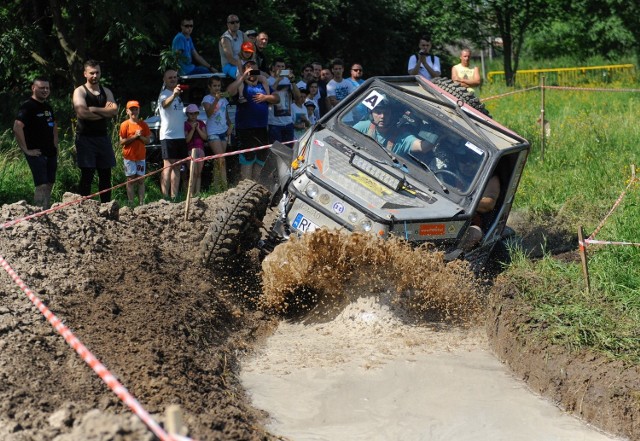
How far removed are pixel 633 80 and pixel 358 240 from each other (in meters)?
23.9

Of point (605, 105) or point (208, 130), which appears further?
point (605, 105)

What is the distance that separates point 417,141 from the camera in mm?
9289

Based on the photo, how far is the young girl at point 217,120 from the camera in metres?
13.0

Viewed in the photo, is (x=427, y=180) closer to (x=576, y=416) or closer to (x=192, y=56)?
(x=576, y=416)

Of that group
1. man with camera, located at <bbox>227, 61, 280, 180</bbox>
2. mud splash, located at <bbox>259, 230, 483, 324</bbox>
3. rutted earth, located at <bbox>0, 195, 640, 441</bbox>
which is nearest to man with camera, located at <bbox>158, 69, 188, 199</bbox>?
man with camera, located at <bbox>227, 61, 280, 180</bbox>

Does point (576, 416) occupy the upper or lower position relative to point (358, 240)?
lower


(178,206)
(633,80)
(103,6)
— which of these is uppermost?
(103,6)

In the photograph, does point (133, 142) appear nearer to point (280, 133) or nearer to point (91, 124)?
point (91, 124)

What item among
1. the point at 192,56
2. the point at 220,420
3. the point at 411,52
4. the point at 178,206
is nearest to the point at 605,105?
the point at 411,52

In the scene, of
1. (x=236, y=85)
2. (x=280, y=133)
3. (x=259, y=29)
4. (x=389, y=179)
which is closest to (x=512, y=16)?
(x=259, y=29)

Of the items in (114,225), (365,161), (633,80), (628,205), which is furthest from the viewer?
(633,80)

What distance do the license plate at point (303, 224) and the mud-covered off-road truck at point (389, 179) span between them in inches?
0.5

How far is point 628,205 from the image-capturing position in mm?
11695

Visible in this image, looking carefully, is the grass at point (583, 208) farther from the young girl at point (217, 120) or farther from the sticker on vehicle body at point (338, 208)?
the young girl at point (217, 120)
